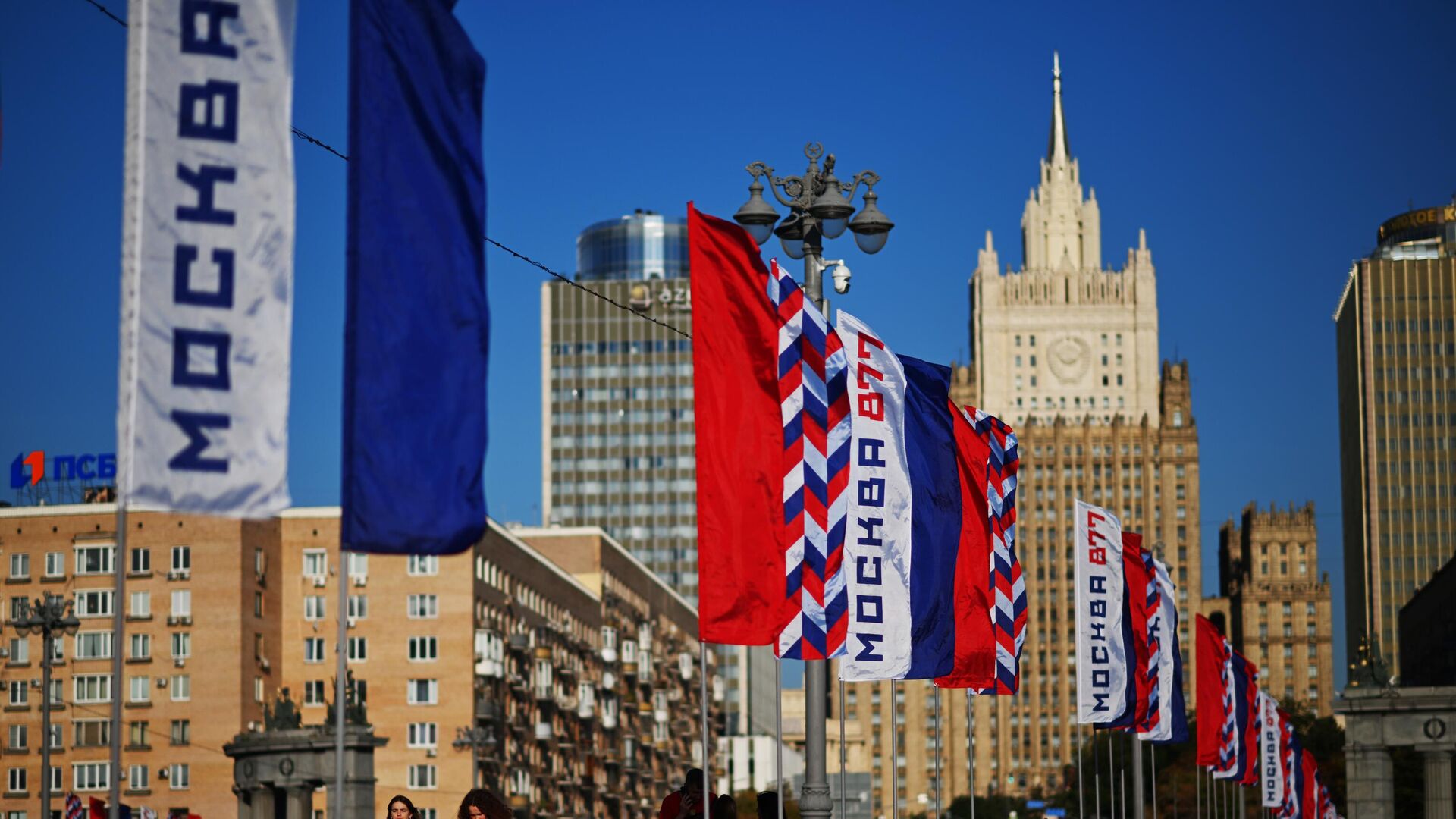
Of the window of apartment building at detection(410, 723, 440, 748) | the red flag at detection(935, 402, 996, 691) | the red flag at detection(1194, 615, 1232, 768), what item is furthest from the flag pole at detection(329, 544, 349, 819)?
the window of apartment building at detection(410, 723, 440, 748)

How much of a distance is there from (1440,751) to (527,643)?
54825mm

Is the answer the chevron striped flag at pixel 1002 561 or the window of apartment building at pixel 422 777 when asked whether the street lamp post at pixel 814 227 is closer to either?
the chevron striped flag at pixel 1002 561

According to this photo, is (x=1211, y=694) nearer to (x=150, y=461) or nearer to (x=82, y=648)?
(x=150, y=461)

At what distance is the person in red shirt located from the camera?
18641 mm

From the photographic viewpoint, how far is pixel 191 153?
11.8 metres

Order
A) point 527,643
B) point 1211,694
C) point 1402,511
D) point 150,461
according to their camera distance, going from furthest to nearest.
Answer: point 1402,511, point 527,643, point 1211,694, point 150,461

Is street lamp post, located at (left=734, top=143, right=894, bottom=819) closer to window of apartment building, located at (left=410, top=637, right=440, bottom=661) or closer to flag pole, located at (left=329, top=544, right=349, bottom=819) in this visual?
flag pole, located at (left=329, top=544, right=349, bottom=819)

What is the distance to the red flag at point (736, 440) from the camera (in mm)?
19625

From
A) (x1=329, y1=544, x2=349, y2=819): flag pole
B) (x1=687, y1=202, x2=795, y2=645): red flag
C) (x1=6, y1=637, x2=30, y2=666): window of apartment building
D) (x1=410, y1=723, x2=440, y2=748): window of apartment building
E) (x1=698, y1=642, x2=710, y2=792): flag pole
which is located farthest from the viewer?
(x1=410, y1=723, x2=440, y2=748): window of apartment building

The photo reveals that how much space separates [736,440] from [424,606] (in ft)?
270

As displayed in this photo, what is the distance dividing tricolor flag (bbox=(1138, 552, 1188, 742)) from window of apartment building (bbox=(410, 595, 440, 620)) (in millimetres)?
63157

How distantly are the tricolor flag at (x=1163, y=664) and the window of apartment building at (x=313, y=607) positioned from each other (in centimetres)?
6613

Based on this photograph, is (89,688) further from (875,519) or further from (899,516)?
(875,519)

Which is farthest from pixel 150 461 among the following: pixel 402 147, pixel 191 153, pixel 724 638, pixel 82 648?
pixel 82 648
